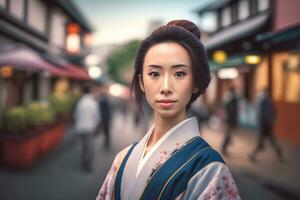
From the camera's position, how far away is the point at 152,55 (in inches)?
65.7

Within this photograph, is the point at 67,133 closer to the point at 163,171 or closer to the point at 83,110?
the point at 83,110

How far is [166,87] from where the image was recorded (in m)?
1.59

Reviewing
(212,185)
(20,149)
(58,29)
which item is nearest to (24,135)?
(20,149)

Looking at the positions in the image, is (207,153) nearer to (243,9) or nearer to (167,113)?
(167,113)

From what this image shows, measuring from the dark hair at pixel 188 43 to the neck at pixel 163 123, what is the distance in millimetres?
160

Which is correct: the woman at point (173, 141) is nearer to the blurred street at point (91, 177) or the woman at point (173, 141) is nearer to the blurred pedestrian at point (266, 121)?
the blurred street at point (91, 177)

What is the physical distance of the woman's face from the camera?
5.27ft

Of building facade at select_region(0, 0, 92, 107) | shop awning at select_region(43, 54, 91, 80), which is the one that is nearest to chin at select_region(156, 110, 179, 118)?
building facade at select_region(0, 0, 92, 107)

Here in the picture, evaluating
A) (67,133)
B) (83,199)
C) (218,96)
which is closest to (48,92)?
(67,133)

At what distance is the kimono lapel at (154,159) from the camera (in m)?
1.60

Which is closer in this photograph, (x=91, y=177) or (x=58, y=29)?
(x=91, y=177)

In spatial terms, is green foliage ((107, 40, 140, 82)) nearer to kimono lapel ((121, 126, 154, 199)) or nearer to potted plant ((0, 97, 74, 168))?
potted plant ((0, 97, 74, 168))

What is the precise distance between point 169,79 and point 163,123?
250mm

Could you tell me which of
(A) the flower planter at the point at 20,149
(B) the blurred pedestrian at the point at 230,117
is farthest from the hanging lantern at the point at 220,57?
(A) the flower planter at the point at 20,149
